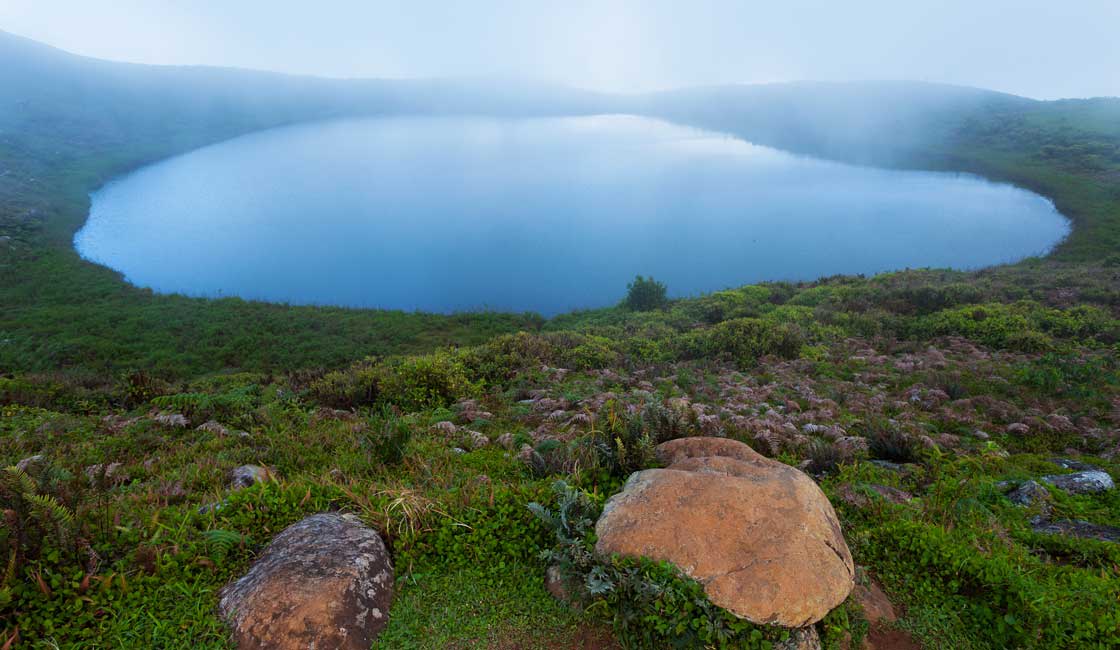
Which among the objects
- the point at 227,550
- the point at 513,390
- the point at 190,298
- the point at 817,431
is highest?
the point at 227,550

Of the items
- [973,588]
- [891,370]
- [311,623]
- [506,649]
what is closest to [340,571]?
[311,623]

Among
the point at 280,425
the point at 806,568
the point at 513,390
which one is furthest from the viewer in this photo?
the point at 513,390

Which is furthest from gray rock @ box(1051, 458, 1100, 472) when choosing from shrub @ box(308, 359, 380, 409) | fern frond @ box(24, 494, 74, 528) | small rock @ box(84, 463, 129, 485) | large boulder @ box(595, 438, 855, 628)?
small rock @ box(84, 463, 129, 485)

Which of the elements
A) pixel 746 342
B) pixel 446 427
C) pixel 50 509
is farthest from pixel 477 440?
pixel 746 342

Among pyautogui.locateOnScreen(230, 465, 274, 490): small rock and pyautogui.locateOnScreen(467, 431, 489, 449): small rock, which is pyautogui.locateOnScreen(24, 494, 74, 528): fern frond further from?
pyautogui.locateOnScreen(467, 431, 489, 449): small rock

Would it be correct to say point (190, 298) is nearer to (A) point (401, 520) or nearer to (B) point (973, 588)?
(A) point (401, 520)

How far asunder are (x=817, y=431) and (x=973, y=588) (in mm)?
4159

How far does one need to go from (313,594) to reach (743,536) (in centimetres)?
341

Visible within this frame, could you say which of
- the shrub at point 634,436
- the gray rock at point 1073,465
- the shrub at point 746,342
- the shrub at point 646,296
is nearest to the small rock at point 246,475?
the shrub at point 634,436

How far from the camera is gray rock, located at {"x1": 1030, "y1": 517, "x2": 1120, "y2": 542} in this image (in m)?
5.23

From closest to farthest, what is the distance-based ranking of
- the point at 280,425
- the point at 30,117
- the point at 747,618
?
the point at 747,618 → the point at 280,425 → the point at 30,117

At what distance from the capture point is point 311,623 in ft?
12.4

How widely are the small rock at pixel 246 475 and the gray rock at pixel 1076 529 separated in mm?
8744

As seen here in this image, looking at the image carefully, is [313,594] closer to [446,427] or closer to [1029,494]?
[446,427]
